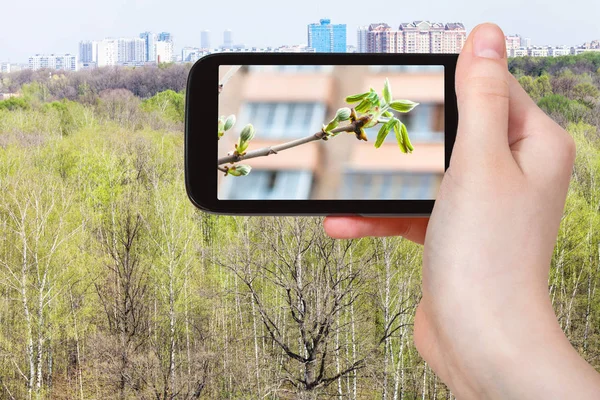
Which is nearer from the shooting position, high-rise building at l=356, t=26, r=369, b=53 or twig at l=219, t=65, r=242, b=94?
twig at l=219, t=65, r=242, b=94

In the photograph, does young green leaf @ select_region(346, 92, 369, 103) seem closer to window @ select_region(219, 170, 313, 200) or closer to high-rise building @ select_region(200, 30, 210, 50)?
window @ select_region(219, 170, 313, 200)

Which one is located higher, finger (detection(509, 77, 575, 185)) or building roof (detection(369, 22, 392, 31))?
building roof (detection(369, 22, 392, 31))

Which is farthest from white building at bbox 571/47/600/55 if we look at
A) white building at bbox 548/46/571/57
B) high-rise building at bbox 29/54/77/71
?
high-rise building at bbox 29/54/77/71

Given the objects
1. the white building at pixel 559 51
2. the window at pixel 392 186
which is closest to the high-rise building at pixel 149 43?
the white building at pixel 559 51

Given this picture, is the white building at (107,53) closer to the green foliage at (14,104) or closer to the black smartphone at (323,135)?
the green foliage at (14,104)


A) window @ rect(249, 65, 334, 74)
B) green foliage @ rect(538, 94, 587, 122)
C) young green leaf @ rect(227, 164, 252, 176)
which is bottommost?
green foliage @ rect(538, 94, 587, 122)

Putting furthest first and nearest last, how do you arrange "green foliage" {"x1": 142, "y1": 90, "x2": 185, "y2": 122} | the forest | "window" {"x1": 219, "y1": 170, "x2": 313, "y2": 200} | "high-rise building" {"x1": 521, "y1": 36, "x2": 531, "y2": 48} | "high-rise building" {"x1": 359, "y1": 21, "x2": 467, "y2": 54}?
"high-rise building" {"x1": 521, "y1": 36, "x2": 531, "y2": 48} < "high-rise building" {"x1": 359, "y1": 21, "x2": 467, "y2": 54} < "green foliage" {"x1": 142, "y1": 90, "x2": 185, "y2": 122} < the forest < "window" {"x1": 219, "y1": 170, "x2": 313, "y2": 200}
